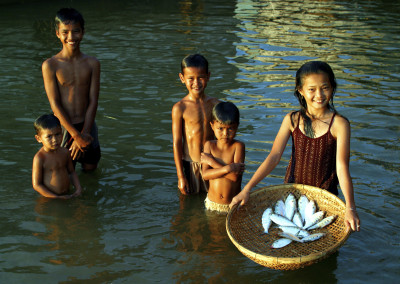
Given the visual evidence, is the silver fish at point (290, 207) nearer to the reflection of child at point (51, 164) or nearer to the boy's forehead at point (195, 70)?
the boy's forehead at point (195, 70)

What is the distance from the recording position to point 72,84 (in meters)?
5.79

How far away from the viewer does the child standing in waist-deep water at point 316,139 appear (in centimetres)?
416

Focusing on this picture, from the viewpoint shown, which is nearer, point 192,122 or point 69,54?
point 192,122

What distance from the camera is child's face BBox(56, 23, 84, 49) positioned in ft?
18.3

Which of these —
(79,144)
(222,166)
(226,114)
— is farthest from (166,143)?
(226,114)

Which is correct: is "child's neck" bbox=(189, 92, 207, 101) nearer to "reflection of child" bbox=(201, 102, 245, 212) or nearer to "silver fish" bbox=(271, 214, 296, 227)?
"reflection of child" bbox=(201, 102, 245, 212)

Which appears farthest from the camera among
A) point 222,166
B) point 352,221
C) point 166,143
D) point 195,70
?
point 166,143

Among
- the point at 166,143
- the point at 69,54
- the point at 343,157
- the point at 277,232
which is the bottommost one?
the point at 166,143

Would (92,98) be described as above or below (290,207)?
above

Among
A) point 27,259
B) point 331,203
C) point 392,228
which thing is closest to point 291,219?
point 331,203

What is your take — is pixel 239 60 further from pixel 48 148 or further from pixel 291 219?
pixel 291 219

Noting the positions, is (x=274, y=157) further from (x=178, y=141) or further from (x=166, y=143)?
(x=166, y=143)

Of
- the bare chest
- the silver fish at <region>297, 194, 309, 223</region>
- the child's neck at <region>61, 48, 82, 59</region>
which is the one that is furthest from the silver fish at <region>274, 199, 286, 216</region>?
the child's neck at <region>61, 48, 82, 59</region>

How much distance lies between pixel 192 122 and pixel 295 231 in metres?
1.69
